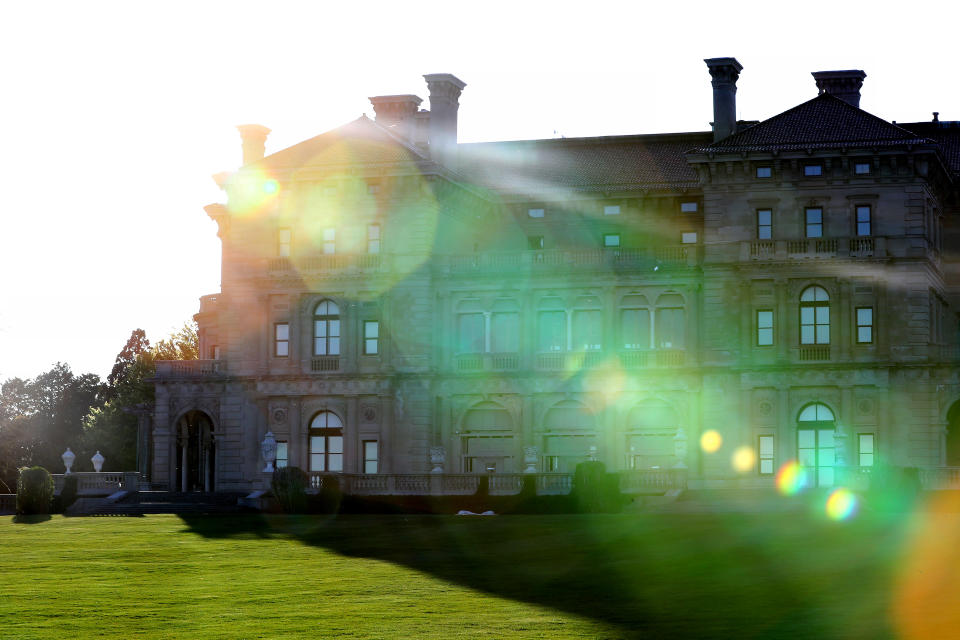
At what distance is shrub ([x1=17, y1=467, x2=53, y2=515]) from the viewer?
6031 cm

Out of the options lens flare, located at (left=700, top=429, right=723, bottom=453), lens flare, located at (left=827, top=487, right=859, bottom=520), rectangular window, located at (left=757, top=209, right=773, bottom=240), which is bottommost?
lens flare, located at (left=827, top=487, right=859, bottom=520)

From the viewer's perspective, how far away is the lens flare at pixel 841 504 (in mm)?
44706

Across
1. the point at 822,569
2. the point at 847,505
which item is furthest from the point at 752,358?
the point at 822,569

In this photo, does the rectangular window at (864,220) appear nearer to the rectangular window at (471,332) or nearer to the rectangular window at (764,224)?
the rectangular window at (764,224)

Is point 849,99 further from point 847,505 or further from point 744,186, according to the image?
point 847,505

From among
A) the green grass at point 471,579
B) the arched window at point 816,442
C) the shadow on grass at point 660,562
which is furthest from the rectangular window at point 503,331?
the green grass at point 471,579

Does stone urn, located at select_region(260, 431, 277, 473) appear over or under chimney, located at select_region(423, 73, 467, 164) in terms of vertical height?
under

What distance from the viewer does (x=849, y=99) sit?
72.1m

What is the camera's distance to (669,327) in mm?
68375

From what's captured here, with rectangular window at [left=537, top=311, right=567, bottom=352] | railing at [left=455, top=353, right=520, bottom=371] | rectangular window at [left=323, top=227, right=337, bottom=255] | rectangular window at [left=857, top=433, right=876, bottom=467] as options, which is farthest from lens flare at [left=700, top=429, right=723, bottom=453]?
rectangular window at [left=323, top=227, right=337, bottom=255]

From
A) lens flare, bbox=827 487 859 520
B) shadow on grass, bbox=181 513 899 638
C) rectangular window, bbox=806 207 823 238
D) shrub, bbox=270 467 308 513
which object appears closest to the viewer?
shadow on grass, bbox=181 513 899 638

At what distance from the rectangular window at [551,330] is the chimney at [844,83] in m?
15.6

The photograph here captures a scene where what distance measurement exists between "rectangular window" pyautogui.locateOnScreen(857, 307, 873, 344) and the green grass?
21.2m

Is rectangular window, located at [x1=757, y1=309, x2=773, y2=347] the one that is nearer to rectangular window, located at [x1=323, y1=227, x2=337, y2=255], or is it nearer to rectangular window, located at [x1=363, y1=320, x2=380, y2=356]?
rectangular window, located at [x1=363, y1=320, x2=380, y2=356]
